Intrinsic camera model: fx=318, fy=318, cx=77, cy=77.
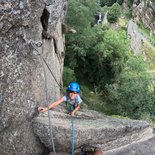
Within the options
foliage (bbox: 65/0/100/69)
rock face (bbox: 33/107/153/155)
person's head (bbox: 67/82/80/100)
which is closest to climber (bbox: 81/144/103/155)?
rock face (bbox: 33/107/153/155)

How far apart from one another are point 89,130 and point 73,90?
4.93ft

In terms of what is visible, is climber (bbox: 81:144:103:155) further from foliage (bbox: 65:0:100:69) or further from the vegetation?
foliage (bbox: 65:0:100:69)

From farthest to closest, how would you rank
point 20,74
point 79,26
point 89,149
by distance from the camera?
point 79,26 < point 89,149 < point 20,74

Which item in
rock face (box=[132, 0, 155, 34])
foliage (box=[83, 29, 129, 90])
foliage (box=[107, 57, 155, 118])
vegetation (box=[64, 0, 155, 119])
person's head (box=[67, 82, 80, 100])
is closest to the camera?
person's head (box=[67, 82, 80, 100])

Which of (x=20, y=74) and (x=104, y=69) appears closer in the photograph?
(x=20, y=74)

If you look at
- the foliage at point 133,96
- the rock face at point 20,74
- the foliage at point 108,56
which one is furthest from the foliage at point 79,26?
the rock face at point 20,74

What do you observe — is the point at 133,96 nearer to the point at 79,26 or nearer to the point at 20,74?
the point at 79,26

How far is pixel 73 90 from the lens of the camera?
10484 mm

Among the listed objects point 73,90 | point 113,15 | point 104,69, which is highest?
point 73,90

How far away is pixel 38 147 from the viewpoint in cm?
1117

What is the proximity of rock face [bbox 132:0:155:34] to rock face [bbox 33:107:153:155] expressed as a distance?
130 feet

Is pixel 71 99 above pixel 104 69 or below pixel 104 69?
above

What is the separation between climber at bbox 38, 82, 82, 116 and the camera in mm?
10461

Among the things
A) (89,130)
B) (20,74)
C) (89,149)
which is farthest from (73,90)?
(89,149)
